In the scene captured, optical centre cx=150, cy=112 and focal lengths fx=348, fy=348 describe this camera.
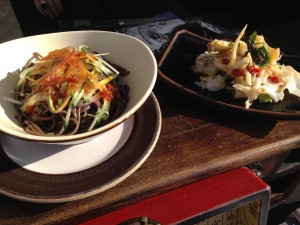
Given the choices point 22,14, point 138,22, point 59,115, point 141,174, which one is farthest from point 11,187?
point 22,14

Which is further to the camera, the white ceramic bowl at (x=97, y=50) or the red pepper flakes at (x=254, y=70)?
the red pepper flakes at (x=254, y=70)

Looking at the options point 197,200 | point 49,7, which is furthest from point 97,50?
point 49,7

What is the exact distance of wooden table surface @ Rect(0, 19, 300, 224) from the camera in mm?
909

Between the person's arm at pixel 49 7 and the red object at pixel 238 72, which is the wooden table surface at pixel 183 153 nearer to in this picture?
the red object at pixel 238 72

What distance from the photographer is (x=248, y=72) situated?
122cm

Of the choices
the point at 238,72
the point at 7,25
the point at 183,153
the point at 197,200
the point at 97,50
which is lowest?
the point at 7,25

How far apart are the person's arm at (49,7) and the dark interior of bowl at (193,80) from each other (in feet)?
3.64

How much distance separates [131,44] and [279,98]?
0.54 meters

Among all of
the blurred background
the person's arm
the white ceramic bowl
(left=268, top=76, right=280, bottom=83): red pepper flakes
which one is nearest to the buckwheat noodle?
the white ceramic bowl

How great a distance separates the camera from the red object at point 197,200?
1.01 m

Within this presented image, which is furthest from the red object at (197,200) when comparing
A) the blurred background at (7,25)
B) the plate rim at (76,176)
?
the blurred background at (7,25)

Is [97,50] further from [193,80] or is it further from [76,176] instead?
[76,176]

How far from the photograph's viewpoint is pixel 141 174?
100cm

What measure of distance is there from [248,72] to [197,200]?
484 millimetres
